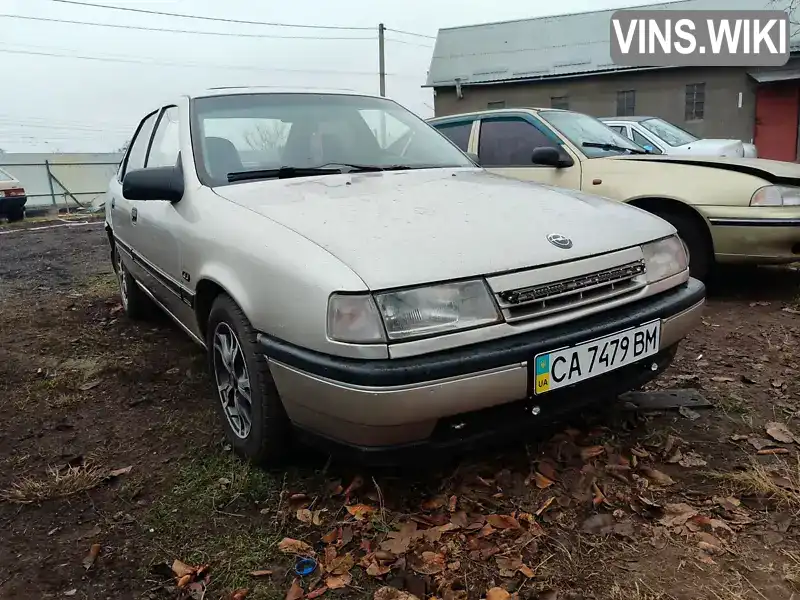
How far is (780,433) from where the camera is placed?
2.50 m

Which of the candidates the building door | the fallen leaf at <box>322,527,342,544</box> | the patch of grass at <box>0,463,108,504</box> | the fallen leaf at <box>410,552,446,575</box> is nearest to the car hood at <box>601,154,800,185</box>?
the fallen leaf at <box>410,552,446,575</box>

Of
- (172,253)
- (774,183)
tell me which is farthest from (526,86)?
(172,253)

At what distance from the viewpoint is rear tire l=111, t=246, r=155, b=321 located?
14.8ft

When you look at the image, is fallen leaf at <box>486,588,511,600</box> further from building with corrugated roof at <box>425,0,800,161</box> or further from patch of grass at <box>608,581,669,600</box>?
building with corrugated roof at <box>425,0,800,161</box>

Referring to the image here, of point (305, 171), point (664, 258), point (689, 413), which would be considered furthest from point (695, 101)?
point (305, 171)

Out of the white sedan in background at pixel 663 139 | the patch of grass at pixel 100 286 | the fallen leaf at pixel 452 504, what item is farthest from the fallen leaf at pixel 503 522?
the white sedan in background at pixel 663 139

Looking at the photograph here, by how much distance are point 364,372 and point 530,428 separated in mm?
599

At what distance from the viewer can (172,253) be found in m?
2.90

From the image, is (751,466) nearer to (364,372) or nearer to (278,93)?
(364,372)

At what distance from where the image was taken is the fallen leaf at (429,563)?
1.83 m

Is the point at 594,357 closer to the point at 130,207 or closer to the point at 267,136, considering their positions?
the point at 267,136

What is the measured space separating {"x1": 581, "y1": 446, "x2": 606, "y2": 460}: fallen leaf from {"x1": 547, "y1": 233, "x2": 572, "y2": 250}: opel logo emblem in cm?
80

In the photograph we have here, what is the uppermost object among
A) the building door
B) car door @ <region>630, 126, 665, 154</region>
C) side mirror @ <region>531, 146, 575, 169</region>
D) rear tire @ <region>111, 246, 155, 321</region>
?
the building door

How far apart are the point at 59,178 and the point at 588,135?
68.5ft
